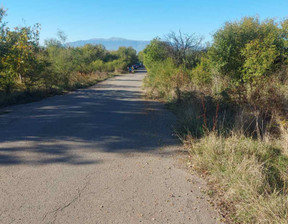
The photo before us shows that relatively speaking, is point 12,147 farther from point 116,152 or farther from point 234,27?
point 234,27

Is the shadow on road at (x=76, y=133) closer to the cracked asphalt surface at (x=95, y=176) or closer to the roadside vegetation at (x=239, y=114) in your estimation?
the cracked asphalt surface at (x=95, y=176)

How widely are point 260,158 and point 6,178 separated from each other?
468cm

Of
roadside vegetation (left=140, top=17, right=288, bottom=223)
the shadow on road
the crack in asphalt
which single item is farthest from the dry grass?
the crack in asphalt

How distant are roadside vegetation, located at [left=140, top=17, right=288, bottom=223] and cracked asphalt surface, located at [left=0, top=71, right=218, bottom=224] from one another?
0.45 metres

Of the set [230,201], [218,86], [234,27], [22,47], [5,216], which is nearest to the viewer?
[5,216]

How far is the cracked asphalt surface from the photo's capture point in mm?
3350

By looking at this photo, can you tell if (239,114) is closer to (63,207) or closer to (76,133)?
(76,133)

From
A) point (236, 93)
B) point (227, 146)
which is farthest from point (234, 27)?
point (227, 146)

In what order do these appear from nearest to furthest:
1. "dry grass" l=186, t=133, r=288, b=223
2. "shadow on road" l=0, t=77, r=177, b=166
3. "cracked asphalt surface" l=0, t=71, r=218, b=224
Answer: "dry grass" l=186, t=133, r=288, b=223 → "cracked asphalt surface" l=0, t=71, r=218, b=224 → "shadow on road" l=0, t=77, r=177, b=166

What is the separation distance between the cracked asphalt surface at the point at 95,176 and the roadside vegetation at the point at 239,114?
1.48 ft

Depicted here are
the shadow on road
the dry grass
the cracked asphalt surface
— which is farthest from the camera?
the shadow on road

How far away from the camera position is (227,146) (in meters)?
5.07

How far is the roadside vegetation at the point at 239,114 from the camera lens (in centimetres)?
360

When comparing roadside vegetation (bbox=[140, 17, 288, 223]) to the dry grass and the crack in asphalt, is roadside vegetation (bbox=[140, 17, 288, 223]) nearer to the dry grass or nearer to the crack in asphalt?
the dry grass
